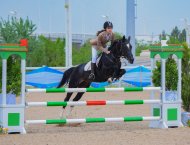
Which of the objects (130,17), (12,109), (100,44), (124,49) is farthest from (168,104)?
(130,17)

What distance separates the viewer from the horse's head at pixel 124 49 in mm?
10258

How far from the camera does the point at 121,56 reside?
1046cm

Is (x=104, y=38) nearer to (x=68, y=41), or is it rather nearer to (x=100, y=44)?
(x=100, y=44)

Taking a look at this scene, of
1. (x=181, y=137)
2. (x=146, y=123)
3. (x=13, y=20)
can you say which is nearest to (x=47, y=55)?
(x=13, y=20)

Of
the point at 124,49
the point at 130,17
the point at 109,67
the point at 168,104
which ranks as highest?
the point at 130,17

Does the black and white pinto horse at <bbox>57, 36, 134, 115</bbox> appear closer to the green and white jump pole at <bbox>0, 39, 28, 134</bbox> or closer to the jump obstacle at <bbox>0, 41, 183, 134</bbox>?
the jump obstacle at <bbox>0, 41, 183, 134</bbox>

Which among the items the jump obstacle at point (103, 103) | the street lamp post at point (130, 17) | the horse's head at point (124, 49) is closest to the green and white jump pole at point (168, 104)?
the jump obstacle at point (103, 103)

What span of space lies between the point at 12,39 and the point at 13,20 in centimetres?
204

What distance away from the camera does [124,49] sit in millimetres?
10297

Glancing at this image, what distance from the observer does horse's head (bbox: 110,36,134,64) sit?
1026 centimetres

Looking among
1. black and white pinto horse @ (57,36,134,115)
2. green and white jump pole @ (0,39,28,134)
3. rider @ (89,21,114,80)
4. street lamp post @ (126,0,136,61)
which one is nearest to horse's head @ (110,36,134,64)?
black and white pinto horse @ (57,36,134,115)

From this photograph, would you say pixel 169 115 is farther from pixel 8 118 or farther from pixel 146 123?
pixel 8 118

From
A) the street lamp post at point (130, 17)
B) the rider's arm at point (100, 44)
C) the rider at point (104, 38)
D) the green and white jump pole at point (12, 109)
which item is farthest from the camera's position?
the street lamp post at point (130, 17)

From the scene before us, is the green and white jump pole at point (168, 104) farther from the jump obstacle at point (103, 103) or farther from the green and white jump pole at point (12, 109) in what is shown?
the green and white jump pole at point (12, 109)
